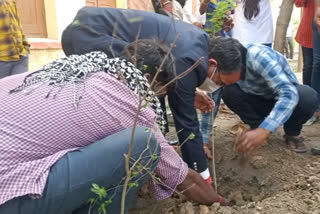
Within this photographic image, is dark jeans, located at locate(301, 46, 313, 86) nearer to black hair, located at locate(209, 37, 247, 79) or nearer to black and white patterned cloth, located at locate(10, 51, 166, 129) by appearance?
black hair, located at locate(209, 37, 247, 79)

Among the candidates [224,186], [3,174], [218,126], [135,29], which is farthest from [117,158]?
[218,126]

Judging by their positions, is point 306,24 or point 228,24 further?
point 228,24

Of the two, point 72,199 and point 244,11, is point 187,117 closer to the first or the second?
point 72,199

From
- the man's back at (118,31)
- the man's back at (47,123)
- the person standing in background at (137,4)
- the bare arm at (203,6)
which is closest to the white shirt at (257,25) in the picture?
the bare arm at (203,6)

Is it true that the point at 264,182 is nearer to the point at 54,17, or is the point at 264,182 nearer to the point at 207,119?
the point at 207,119

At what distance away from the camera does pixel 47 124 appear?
4.59ft

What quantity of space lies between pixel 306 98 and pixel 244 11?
1190 millimetres

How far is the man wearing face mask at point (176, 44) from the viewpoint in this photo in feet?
6.73

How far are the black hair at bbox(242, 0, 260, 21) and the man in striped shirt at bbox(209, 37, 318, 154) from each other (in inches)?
36.2

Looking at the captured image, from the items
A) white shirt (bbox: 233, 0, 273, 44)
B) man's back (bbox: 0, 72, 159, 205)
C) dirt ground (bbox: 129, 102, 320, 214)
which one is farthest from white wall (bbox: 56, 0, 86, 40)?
man's back (bbox: 0, 72, 159, 205)

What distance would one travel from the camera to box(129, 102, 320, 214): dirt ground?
2.02 metres

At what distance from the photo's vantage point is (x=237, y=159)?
2836mm

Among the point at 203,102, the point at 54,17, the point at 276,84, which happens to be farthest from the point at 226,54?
the point at 54,17

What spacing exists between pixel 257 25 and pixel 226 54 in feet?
4.75
